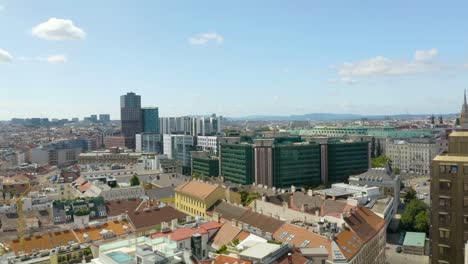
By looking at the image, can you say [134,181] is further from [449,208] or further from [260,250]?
[449,208]

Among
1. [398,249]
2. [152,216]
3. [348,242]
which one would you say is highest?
[348,242]

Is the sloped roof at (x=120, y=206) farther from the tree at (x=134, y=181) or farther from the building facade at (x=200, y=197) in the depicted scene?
the tree at (x=134, y=181)

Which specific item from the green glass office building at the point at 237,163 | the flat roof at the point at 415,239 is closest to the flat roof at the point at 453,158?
the flat roof at the point at 415,239

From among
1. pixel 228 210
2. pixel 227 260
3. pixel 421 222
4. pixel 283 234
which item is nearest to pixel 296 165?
pixel 421 222

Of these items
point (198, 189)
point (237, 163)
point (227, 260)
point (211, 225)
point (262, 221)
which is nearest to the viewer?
point (227, 260)

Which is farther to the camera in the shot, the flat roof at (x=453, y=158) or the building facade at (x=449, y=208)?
the flat roof at (x=453, y=158)

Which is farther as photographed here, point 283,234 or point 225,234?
point 283,234

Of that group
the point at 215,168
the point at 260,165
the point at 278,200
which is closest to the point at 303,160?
the point at 260,165

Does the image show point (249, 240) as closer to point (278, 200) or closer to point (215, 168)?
point (278, 200)
